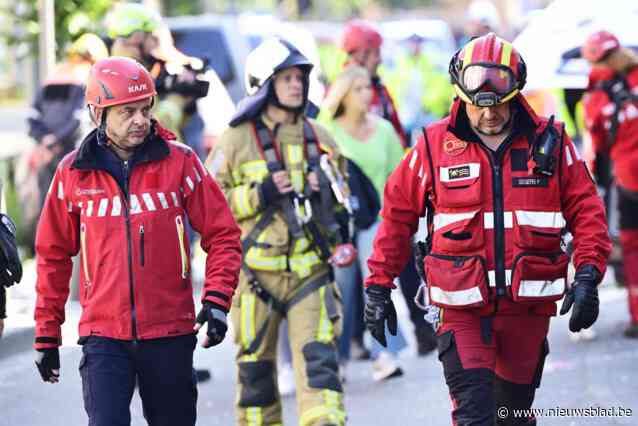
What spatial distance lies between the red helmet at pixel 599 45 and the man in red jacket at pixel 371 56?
142cm

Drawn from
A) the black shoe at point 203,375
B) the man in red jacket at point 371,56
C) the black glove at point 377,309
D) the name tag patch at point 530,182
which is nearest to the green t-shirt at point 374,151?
the man in red jacket at point 371,56

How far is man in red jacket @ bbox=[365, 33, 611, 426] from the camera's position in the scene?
6.18 m

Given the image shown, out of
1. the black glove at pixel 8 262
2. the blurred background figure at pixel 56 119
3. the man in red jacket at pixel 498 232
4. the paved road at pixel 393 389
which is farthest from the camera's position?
the blurred background figure at pixel 56 119

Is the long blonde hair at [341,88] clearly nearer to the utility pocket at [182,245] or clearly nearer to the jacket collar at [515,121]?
the jacket collar at [515,121]

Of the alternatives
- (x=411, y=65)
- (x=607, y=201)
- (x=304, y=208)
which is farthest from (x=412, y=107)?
(x=304, y=208)

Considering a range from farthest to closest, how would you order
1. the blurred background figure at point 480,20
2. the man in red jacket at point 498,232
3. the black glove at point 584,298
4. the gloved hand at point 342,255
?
the blurred background figure at point 480,20 < the gloved hand at point 342,255 < the man in red jacket at point 498,232 < the black glove at point 584,298

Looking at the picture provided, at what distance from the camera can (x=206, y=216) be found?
6.41 metres

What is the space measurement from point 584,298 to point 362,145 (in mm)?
4168

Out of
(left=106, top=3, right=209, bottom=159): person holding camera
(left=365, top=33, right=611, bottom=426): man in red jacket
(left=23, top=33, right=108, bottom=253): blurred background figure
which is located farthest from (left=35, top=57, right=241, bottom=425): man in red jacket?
(left=23, top=33, right=108, bottom=253): blurred background figure

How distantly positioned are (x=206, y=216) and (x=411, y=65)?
14985 mm

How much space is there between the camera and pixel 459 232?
246 inches

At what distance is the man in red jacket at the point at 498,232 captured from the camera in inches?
243

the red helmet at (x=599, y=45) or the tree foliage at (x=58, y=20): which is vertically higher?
the tree foliage at (x=58, y=20)

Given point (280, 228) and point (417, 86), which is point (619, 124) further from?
point (417, 86)
